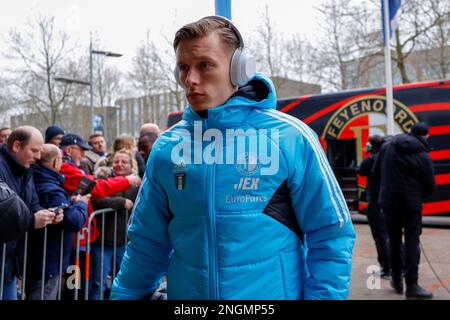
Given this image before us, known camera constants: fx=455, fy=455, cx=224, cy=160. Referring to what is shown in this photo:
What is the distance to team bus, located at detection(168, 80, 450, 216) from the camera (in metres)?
9.53

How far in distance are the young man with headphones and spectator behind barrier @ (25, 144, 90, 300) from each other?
231 cm

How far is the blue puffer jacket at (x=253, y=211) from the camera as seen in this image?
150cm

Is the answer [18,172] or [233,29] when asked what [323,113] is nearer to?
[18,172]

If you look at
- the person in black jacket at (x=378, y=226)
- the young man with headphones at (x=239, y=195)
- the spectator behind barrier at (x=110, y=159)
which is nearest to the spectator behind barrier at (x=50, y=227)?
the spectator behind barrier at (x=110, y=159)

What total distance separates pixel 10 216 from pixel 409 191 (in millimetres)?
4392

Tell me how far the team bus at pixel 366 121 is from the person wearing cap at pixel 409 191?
4.86 metres

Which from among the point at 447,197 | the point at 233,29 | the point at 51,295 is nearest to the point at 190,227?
the point at 233,29

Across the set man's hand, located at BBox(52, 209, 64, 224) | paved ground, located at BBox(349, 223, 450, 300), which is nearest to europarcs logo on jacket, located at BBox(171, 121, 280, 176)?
man's hand, located at BBox(52, 209, 64, 224)

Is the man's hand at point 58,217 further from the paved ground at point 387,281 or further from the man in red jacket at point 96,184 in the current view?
the paved ground at point 387,281

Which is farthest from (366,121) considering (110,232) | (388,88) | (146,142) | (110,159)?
(110,232)

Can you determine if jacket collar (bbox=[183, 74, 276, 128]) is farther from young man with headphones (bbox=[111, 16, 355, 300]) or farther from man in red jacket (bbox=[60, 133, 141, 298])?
man in red jacket (bbox=[60, 133, 141, 298])

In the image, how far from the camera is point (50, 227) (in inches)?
151

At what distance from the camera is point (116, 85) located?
3681 cm
